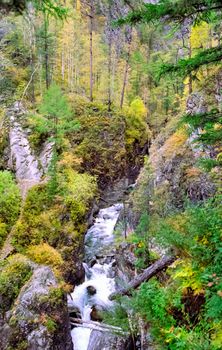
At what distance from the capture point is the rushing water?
1209 centimetres

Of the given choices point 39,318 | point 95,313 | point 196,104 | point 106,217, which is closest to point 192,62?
point 39,318

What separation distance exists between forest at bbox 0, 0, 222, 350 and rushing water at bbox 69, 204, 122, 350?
0.06 m

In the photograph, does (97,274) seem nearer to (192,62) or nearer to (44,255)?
Result: (44,255)

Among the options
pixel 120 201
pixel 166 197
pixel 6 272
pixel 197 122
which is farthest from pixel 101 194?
pixel 197 122

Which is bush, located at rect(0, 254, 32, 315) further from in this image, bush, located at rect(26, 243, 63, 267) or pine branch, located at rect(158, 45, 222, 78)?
pine branch, located at rect(158, 45, 222, 78)

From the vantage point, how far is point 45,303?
9.88 metres

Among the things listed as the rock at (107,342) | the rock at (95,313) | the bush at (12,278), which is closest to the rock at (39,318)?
the bush at (12,278)

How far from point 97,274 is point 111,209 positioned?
750 centimetres

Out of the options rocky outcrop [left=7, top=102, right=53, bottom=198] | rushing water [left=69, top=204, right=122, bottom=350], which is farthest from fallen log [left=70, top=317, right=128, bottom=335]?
rocky outcrop [left=7, top=102, right=53, bottom=198]

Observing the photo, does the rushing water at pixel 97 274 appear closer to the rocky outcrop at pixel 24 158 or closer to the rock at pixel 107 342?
the rock at pixel 107 342

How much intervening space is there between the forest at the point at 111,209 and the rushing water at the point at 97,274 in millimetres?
62

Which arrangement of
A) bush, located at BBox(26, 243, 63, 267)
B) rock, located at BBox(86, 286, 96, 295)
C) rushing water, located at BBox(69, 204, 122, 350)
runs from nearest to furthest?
1. bush, located at BBox(26, 243, 63, 267)
2. rushing water, located at BBox(69, 204, 122, 350)
3. rock, located at BBox(86, 286, 96, 295)

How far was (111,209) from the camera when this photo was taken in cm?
2272

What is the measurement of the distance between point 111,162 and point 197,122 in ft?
57.9
